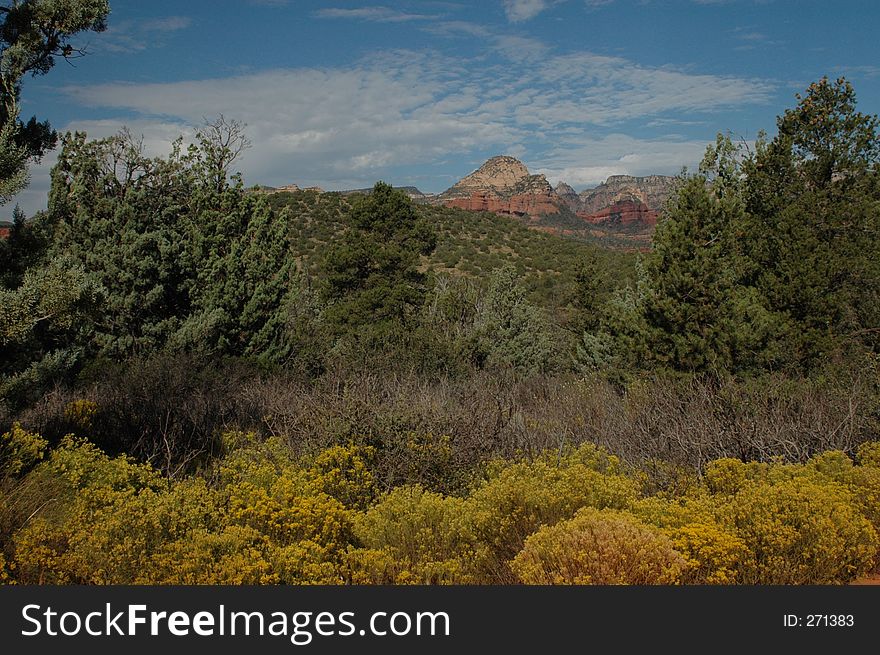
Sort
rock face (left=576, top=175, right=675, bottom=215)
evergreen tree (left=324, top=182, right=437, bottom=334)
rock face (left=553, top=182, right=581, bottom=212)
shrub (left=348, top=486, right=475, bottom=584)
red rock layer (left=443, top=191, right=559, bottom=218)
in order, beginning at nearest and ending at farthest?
shrub (left=348, top=486, right=475, bottom=584)
evergreen tree (left=324, top=182, right=437, bottom=334)
red rock layer (left=443, top=191, right=559, bottom=218)
rock face (left=576, top=175, right=675, bottom=215)
rock face (left=553, top=182, right=581, bottom=212)

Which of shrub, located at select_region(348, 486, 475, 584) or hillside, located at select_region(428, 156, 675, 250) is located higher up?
hillside, located at select_region(428, 156, 675, 250)

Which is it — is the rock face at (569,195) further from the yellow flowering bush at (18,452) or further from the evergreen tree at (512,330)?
the yellow flowering bush at (18,452)

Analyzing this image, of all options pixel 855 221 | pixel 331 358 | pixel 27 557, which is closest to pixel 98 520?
pixel 27 557

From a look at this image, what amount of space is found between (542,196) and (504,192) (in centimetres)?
836

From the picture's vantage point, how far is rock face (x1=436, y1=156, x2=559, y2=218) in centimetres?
10006

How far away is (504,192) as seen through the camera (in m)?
110

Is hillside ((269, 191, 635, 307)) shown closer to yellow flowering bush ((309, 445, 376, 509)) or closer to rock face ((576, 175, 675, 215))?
yellow flowering bush ((309, 445, 376, 509))

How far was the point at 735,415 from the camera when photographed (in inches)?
417

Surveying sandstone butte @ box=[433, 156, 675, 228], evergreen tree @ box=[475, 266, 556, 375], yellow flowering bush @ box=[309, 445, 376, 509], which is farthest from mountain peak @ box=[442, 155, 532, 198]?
yellow flowering bush @ box=[309, 445, 376, 509]

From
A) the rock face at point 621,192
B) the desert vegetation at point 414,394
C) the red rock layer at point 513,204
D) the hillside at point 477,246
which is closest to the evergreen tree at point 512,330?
the desert vegetation at point 414,394

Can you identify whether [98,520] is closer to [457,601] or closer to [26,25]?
[457,601]

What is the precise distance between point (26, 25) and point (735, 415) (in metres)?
11.1

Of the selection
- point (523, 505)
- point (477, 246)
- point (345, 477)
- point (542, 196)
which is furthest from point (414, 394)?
point (542, 196)

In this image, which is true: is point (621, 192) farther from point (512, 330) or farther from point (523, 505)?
point (523, 505)
